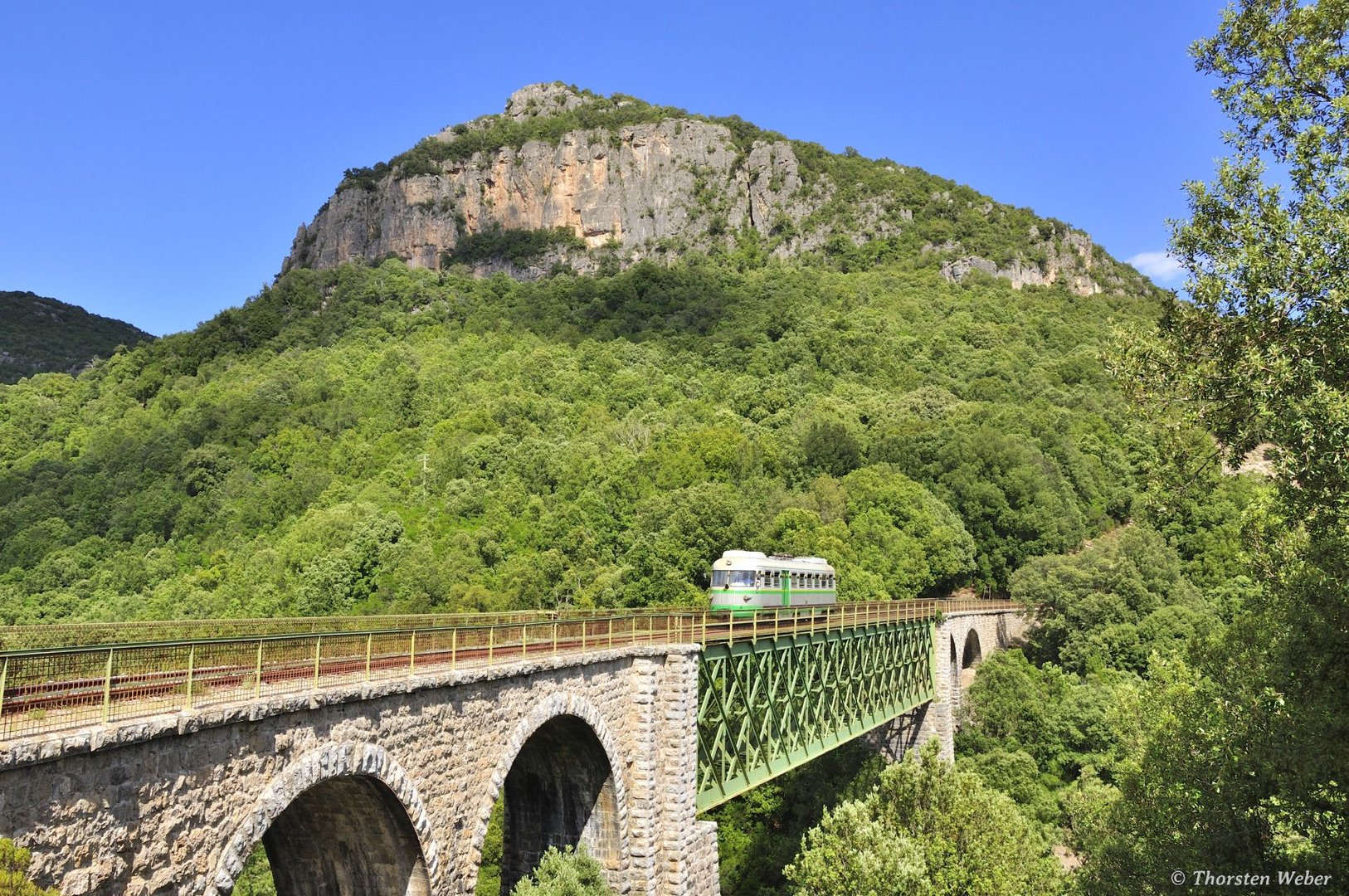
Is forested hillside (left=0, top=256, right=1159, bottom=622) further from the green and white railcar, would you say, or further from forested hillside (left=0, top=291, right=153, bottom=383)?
forested hillside (left=0, top=291, right=153, bottom=383)

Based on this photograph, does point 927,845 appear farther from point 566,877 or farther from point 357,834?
point 357,834

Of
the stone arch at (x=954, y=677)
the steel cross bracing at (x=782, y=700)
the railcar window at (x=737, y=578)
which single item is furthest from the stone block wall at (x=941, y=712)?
the railcar window at (x=737, y=578)

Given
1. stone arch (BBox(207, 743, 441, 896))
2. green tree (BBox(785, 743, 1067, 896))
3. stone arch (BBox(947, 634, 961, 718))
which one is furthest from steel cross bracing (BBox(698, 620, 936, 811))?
stone arch (BBox(947, 634, 961, 718))

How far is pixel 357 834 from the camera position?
13992 mm

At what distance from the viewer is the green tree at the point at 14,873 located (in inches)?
269

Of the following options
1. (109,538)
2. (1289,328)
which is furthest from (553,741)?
(109,538)

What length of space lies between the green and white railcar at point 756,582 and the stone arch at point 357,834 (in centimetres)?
1712

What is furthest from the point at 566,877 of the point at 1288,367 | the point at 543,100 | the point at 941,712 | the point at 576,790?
the point at 543,100

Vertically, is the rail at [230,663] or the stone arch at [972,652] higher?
the rail at [230,663]

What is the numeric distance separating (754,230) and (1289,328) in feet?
490

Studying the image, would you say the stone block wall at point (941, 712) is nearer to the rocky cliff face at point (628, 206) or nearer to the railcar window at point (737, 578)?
the railcar window at point (737, 578)

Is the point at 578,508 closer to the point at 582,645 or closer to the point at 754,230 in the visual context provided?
the point at 582,645

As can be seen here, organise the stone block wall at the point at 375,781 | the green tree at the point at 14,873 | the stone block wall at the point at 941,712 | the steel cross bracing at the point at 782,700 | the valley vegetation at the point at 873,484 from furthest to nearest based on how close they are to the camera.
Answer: the stone block wall at the point at 941,712, the steel cross bracing at the point at 782,700, the valley vegetation at the point at 873,484, the stone block wall at the point at 375,781, the green tree at the point at 14,873

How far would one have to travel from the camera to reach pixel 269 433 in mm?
90188
